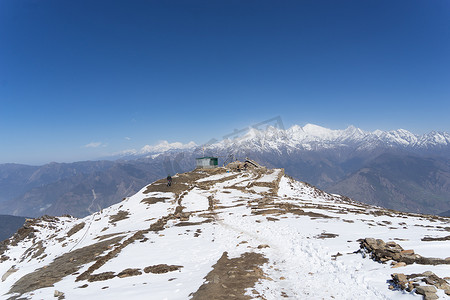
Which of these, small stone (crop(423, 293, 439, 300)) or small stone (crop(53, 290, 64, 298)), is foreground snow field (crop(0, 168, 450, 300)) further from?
small stone (crop(423, 293, 439, 300))

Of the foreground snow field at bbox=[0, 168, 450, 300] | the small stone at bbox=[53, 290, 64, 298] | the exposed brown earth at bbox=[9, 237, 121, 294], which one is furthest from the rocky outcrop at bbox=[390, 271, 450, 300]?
the exposed brown earth at bbox=[9, 237, 121, 294]

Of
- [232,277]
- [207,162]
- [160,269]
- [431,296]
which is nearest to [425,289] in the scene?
[431,296]

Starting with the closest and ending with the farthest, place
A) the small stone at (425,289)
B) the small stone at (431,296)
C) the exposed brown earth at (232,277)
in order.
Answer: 1. the small stone at (431,296)
2. the small stone at (425,289)
3. the exposed brown earth at (232,277)

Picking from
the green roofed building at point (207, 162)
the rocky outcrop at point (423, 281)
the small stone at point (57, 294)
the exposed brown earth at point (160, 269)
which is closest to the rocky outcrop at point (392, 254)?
the rocky outcrop at point (423, 281)

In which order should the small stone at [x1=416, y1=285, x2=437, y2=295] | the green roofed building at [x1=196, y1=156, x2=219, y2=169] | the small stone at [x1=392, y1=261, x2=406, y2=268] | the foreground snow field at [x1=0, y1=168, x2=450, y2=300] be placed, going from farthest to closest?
the green roofed building at [x1=196, y1=156, x2=219, y2=169]
the small stone at [x1=392, y1=261, x2=406, y2=268]
the foreground snow field at [x1=0, y1=168, x2=450, y2=300]
the small stone at [x1=416, y1=285, x2=437, y2=295]

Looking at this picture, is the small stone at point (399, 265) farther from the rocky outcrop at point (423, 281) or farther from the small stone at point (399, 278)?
the small stone at point (399, 278)

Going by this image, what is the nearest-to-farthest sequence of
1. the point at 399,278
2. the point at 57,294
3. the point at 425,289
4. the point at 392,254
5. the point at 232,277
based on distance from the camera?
1. the point at 425,289
2. the point at 399,278
3. the point at 57,294
4. the point at 392,254
5. the point at 232,277

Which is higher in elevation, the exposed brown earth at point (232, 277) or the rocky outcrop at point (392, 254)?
the rocky outcrop at point (392, 254)

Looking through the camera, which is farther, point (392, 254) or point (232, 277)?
point (232, 277)

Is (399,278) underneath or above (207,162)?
underneath

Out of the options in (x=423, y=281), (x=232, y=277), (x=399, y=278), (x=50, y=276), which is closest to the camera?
(x=423, y=281)

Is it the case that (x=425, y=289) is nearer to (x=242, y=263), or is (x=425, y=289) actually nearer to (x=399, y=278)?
(x=399, y=278)

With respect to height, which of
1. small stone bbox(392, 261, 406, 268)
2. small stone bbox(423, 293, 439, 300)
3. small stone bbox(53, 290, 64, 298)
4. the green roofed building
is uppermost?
the green roofed building

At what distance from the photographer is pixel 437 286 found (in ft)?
27.2
